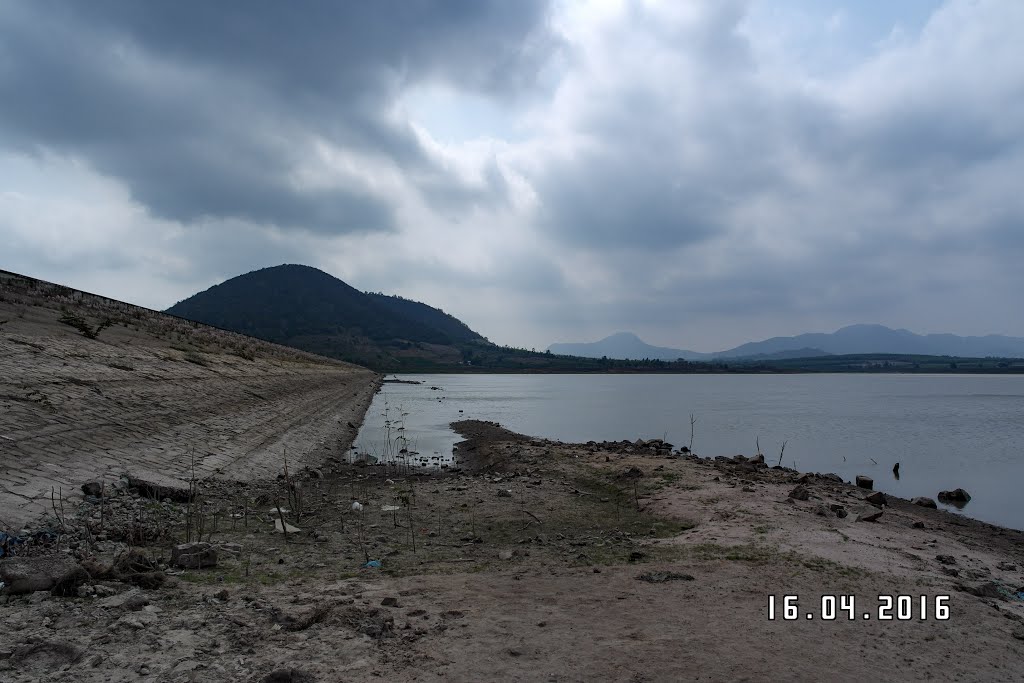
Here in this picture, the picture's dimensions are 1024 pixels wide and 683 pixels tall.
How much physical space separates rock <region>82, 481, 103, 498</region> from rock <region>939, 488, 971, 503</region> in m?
22.0

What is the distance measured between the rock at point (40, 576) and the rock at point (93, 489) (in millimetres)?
3265

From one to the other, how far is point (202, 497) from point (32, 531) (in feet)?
13.6

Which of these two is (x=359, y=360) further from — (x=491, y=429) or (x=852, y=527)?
(x=852, y=527)

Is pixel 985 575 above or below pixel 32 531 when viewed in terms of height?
below

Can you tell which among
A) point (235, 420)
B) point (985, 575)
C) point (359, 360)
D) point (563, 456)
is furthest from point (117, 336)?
point (359, 360)

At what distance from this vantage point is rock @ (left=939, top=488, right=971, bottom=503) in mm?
17609

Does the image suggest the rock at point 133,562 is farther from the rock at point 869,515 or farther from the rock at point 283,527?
the rock at point 869,515

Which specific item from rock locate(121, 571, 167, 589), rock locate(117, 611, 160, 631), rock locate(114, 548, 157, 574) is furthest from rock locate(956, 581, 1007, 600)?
rock locate(114, 548, 157, 574)

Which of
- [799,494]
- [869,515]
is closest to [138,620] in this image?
[869,515]

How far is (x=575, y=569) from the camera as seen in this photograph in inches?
335

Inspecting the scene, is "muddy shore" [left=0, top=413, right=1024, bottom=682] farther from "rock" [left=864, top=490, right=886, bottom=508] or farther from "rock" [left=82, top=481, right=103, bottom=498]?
"rock" [left=864, top=490, right=886, bottom=508]

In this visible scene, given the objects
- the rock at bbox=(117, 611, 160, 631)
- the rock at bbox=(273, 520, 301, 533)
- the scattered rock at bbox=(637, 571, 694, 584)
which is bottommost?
the rock at bbox=(273, 520, 301, 533)

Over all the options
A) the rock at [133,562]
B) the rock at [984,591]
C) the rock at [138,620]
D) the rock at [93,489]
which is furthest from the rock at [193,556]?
the rock at [984,591]

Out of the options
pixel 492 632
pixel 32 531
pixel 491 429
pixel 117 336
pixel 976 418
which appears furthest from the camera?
pixel 976 418
